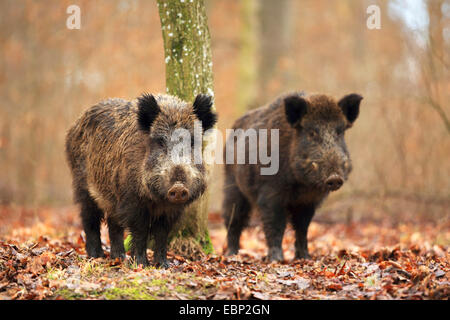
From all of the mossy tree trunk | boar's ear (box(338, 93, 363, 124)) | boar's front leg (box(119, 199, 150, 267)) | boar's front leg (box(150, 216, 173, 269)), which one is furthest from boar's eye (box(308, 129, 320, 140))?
boar's front leg (box(119, 199, 150, 267))

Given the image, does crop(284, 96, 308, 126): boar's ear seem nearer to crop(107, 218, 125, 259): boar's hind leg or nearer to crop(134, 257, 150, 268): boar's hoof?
crop(107, 218, 125, 259): boar's hind leg

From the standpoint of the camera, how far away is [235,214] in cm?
893

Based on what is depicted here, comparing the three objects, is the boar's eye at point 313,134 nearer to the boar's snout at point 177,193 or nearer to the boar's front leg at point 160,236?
the boar's front leg at point 160,236

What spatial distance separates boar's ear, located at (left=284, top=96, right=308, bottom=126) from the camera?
761 cm

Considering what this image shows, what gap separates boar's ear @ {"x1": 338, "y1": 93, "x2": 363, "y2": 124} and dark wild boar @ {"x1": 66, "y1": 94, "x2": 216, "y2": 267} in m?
2.33

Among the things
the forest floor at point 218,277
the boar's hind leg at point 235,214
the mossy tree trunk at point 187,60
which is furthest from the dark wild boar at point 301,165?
the mossy tree trunk at point 187,60

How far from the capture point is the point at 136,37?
58.8 feet

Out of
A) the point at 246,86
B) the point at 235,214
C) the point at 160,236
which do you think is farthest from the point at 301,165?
the point at 246,86

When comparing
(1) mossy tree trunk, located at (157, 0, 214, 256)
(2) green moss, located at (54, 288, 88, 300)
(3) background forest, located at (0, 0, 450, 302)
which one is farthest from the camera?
(1) mossy tree trunk, located at (157, 0, 214, 256)

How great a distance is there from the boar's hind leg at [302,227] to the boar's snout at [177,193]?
10.3ft

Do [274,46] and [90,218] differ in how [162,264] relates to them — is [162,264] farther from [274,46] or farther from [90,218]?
[274,46]
